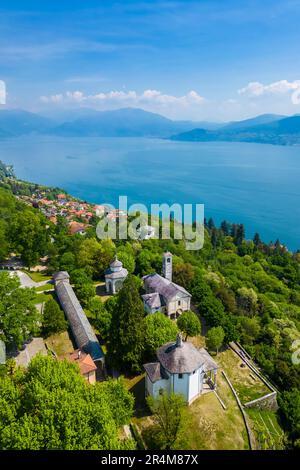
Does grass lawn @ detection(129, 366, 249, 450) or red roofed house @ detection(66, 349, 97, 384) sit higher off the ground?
red roofed house @ detection(66, 349, 97, 384)

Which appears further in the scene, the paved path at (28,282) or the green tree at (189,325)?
the paved path at (28,282)

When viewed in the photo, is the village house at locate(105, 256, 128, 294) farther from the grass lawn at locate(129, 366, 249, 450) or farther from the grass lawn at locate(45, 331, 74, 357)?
the grass lawn at locate(129, 366, 249, 450)


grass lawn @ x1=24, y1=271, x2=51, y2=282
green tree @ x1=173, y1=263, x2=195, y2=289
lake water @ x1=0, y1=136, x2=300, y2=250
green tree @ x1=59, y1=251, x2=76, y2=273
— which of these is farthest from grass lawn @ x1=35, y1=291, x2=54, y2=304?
lake water @ x1=0, y1=136, x2=300, y2=250

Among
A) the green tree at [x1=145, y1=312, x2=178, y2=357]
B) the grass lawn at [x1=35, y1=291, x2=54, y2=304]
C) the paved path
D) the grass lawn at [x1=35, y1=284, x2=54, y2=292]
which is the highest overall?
the green tree at [x1=145, y1=312, x2=178, y2=357]

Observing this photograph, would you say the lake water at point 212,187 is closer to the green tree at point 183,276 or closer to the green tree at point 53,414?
the green tree at point 183,276

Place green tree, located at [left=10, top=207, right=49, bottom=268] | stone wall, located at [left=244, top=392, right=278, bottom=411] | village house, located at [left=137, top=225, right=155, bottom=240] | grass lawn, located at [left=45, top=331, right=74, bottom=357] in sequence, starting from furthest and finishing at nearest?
village house, located at [left=137, top=225, right=155, bottom=240]
green tree, located at [left=10, top=207, right=49, bottom=268]
grass lawn, located at [left=45, top=331, right=74, bottom=357]
stone wall, located at [left=244, top=392, right=278, bottom=411]

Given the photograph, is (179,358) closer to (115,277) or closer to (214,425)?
(214,425)

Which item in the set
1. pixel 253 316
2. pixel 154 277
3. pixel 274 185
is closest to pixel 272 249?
pixel 253 316

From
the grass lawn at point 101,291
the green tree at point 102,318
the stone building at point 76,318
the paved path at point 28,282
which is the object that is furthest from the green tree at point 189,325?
the paved path at point 28,282
